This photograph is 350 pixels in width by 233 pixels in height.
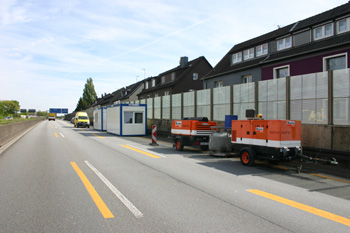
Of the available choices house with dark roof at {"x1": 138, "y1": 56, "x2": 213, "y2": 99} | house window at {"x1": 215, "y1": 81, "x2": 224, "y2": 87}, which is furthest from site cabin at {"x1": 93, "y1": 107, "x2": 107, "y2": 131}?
house window at {"x1": 215, "y1": 81, "x2": 224, "y2": 87}

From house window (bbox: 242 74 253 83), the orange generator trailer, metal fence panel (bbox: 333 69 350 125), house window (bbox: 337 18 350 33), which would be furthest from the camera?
house window (bbox: 242 74 253 83)

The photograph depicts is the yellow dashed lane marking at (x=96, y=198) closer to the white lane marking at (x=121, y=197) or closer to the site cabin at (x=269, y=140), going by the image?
the white lane marking at (x=121, y=197)

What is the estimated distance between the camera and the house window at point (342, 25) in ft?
61.6

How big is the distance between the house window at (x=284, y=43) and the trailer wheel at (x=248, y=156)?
57.2 ft

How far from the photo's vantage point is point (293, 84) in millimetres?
11930

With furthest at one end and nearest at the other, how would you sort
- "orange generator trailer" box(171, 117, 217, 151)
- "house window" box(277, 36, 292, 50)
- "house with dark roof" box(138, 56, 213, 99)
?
1. "house with dark roof" box(138, 56, 213, 99)
2. "house window" box(277, 36, 292, 50)
3. "orange generator trailer" box(171, 117, 217, 151)

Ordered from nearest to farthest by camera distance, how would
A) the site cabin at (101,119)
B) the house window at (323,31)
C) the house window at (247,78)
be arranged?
the house window at (323,31)
the house window at (247,78)
the site cabin at (101,119)

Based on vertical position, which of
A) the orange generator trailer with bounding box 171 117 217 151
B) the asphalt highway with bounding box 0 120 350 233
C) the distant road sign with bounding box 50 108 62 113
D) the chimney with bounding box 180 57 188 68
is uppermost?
the chimney with bounding box 180 57 188 68

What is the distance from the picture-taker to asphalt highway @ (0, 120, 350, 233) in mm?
3998

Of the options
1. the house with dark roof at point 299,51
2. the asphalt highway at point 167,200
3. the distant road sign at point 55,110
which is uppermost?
the house with dark roof at point 299,51

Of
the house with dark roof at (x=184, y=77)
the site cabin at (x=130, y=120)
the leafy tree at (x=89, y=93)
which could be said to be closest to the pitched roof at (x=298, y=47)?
the site cabin at (x=130, y=120)

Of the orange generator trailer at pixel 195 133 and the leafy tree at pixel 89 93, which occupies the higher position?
the leafy tree at pixel 89 93

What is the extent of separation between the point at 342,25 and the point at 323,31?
4.94ft

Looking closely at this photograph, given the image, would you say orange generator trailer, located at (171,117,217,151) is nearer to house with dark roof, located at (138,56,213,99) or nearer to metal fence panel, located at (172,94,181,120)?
metal fence panel, located at (172,94,181,120)
